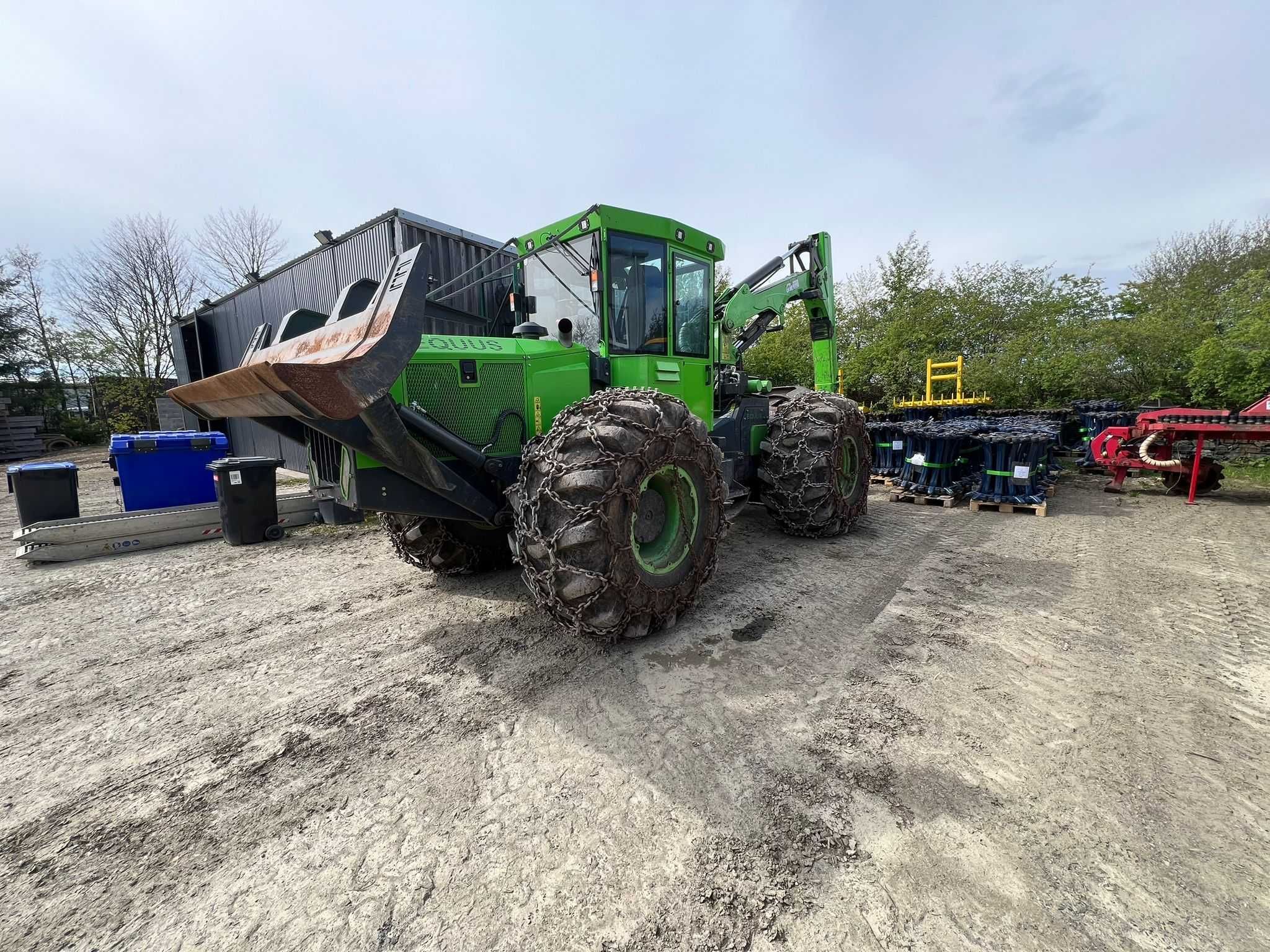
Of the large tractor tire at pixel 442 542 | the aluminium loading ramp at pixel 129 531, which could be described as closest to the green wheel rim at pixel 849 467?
the large tractor tire at pixel 442 542

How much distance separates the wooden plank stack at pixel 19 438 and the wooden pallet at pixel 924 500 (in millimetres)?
25021

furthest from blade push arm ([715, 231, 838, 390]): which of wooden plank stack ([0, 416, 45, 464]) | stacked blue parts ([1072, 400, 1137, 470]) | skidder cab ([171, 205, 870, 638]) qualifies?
wooden plank stack ([0, 416, 45, 464])

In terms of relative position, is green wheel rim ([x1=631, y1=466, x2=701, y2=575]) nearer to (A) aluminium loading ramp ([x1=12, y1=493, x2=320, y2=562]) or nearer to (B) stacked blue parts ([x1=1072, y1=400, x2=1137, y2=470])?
(A) aluminium loading ramp ([x1=12, y1=493, x2=320, y2=562])

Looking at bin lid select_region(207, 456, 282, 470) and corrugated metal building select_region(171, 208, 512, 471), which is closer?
corrugated metal building select_region(171, 208, 512, 471)

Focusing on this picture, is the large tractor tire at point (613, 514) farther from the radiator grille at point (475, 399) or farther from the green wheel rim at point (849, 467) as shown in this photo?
the green wheel rim at point (849, 467)

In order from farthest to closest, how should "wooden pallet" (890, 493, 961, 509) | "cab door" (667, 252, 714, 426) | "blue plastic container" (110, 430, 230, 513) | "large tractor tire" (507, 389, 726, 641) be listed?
"wooden pallet" (890, 493, 961, 509), "blue plastic container" (110, 430, 230, 513), "cab door" (667, 252, 714, 426), "large tractor tire" (507, 389, 726, 641)

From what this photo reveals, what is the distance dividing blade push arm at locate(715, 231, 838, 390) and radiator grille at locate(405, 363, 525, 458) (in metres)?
3.54

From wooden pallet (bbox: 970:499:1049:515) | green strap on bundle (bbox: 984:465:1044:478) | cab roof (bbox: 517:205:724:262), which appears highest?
cab roof (bbox: 517:205:724:262)

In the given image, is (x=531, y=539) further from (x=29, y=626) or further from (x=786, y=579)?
(x=29, y=626)

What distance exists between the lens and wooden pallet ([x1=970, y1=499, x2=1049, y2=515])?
6.36m

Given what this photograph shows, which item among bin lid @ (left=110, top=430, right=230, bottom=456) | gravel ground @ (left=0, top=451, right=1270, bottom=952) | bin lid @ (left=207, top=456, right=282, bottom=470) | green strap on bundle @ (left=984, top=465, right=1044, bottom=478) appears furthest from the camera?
Result: green strap on bundle @ (left=984, top=465, right=1044, bottom=478)

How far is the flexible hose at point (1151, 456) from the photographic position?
7.07m

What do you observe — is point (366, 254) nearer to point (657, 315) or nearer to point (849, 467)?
point (657, 315)

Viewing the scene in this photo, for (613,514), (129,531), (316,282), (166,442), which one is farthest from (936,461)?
(316,282)
